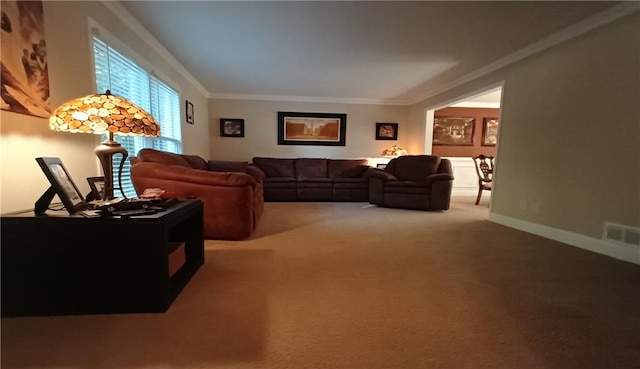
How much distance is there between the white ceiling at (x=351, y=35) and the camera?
236cm

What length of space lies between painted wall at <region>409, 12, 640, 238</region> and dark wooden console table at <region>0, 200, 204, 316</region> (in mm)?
3483

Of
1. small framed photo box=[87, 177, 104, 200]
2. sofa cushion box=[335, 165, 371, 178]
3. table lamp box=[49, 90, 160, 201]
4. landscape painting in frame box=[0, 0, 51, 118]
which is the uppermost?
landscape painting in frame box=[0, 0, 51, 118]

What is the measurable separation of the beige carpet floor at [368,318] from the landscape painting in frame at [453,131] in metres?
4.56

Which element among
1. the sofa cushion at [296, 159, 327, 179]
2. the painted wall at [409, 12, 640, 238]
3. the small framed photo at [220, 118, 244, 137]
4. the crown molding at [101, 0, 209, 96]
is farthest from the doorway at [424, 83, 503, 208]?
the crown molding at [101, 0, 209, 96]

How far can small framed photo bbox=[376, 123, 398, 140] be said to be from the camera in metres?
6.39

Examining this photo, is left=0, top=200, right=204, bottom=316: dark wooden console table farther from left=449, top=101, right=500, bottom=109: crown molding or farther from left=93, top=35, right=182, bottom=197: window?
left=449, top=101, right=500, bottom=109: crown molding

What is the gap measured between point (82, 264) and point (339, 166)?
469cm

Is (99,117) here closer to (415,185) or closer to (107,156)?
(107,156)

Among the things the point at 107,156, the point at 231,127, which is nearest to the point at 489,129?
the point at 231,127

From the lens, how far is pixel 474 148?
6.59 meters

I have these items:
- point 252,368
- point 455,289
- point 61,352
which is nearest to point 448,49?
point 455,289

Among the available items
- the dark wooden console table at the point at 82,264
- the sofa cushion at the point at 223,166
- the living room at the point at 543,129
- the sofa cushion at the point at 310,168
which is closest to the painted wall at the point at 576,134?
the living room at the point at 543,129

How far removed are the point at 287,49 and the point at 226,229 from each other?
2251 millimetres

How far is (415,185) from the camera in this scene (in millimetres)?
4516
